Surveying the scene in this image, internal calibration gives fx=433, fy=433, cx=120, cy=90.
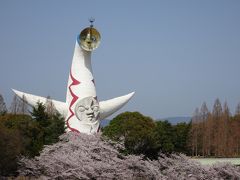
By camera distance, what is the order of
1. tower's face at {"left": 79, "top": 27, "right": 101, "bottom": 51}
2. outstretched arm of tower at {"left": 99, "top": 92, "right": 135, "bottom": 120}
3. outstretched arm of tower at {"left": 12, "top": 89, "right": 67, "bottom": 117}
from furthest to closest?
outstretched arm of tower at {"left": 99, "top": 92, "right": 135, "bottom": 120} → outstretched arm of tower at {"left": 12, "top": 89, "right": 67, "bottom": 117} → tower's face at {"left": 79, "top": 27, "right": 101, "bottom": 51}

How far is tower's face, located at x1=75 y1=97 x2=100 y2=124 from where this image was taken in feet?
71.8

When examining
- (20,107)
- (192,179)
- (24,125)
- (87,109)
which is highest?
(20,107)

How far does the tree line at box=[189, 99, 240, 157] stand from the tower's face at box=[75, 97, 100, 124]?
1617 cm

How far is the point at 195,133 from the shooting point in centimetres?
3769

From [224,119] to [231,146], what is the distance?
2.51 meters

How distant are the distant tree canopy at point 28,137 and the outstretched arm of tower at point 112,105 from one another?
4.14 m

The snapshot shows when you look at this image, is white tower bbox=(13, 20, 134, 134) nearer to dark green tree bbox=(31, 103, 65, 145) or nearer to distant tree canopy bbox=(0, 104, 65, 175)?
distant tree canopy bbox=(0, 104, 65, 175)

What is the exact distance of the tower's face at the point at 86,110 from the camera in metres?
21.9

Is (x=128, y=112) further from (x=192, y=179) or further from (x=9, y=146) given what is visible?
(x=192, y=179)

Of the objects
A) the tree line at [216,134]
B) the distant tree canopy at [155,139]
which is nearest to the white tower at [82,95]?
the distant tree canopy at [155,139]

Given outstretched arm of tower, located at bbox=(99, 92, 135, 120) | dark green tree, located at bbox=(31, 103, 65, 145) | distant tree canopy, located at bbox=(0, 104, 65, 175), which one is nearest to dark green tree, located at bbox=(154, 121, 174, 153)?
outstretched arm of tower, located at bbox=(99, 92, 135, 120)

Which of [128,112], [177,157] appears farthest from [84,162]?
[128,112]

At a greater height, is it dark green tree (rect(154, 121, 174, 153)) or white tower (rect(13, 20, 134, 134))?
white tower (rect(13, 20, 134, 134))

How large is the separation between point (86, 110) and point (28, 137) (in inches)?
222
